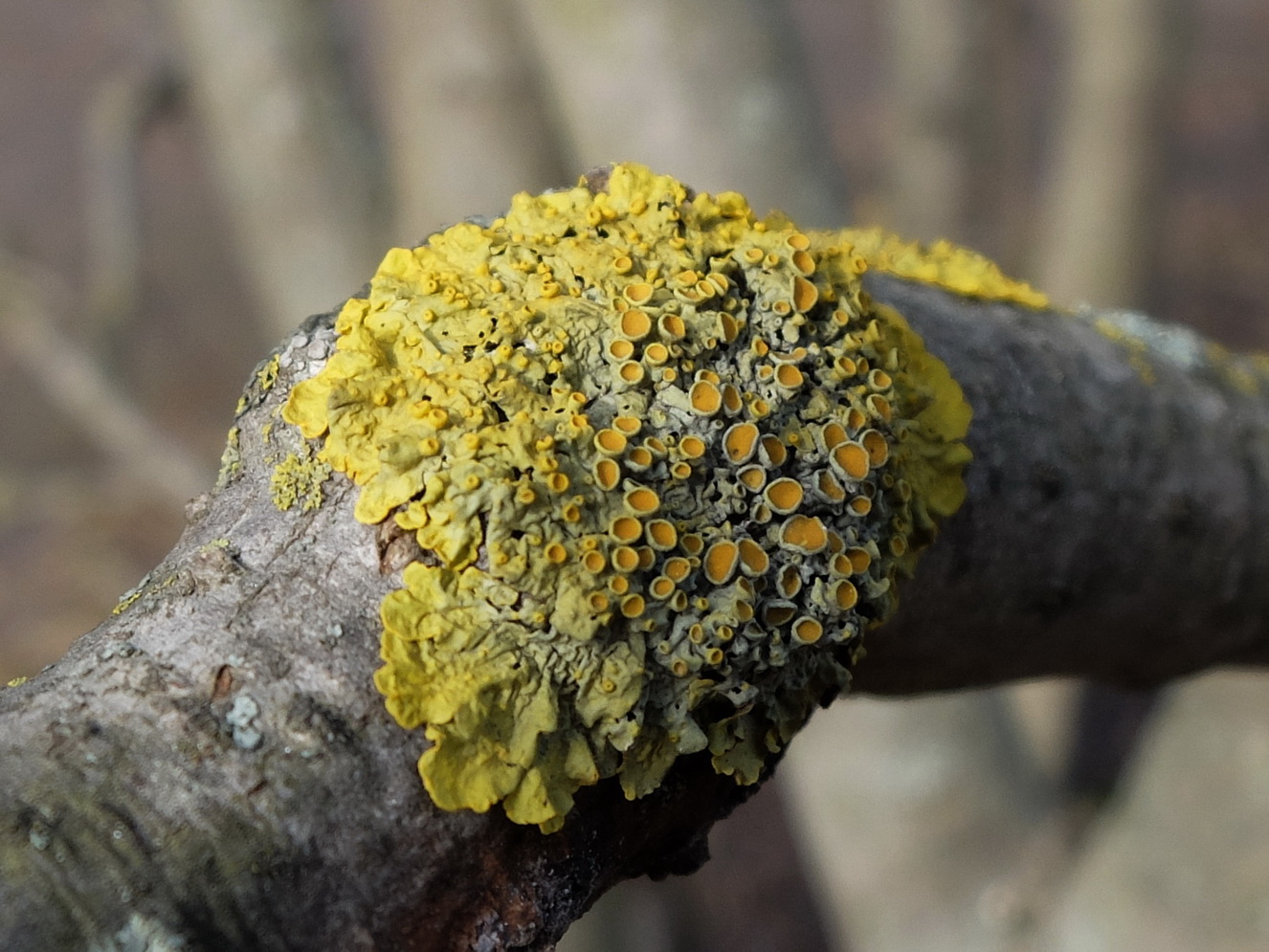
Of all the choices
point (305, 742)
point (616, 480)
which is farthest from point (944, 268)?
point (305, 742)

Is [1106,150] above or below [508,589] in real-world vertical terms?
above

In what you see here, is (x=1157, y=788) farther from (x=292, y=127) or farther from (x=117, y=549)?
(x=117, y=549)

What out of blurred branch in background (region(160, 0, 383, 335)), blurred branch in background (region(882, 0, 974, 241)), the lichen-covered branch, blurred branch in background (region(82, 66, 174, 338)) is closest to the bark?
the lichen-covered branch

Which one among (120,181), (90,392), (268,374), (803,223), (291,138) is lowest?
(268,374)

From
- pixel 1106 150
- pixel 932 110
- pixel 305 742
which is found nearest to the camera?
pixel 305 742

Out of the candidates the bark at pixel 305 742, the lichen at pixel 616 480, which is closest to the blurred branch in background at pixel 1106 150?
the bark at pixel 305 742

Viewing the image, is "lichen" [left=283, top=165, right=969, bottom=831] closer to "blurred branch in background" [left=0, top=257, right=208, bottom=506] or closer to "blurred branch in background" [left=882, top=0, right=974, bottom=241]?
"blurred branch in background" [left=882, top=0, right=974, bottom=241]

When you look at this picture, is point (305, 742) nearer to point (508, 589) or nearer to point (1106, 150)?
point (508, 589)
